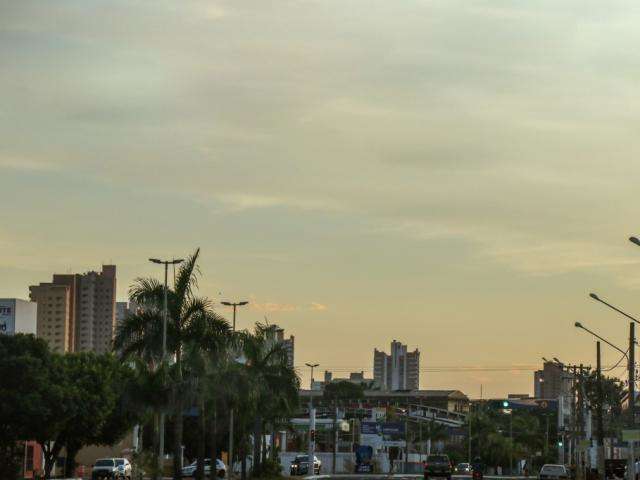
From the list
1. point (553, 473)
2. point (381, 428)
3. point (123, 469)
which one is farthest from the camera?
point (381, 428)

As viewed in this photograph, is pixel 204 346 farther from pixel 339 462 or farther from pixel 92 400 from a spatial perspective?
pixel 339 462

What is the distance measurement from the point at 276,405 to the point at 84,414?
1216 centimetres

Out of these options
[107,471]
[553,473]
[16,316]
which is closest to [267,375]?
[107,471]

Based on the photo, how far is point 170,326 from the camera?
2525 inches

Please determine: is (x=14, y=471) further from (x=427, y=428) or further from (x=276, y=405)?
(x=427, y=428)

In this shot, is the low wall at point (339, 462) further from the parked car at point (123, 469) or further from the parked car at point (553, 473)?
the parked car at point (123, 469)

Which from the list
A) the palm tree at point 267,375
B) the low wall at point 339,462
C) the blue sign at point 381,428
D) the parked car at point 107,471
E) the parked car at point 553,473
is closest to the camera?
the palm tree at point 267,375

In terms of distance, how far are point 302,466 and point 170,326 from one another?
62810 mm

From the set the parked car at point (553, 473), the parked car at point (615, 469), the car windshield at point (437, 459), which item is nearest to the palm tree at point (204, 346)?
the parked car at point (615, 469)

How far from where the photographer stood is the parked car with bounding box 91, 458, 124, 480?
292ft

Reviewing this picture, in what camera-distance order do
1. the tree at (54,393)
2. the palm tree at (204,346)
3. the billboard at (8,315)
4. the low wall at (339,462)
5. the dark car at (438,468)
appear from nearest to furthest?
1. the palm tree at (204,346)
2. the tree at (54,393)
3. the dark car at (438,468)
4. the billboard at (8,315)
5. the low wall at (339,462)

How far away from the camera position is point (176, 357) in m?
64.9

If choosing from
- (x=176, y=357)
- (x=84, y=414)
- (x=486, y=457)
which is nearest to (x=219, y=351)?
(x=176, y=357)

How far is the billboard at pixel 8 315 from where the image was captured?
114 metres
